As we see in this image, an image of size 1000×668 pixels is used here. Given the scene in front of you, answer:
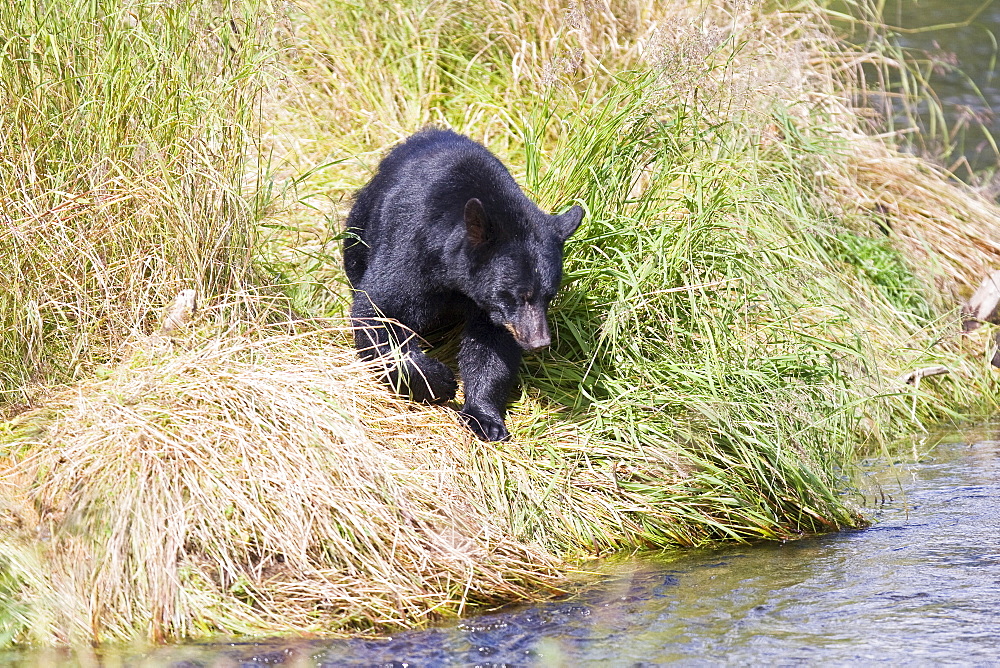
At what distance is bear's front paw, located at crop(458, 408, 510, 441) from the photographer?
15.7ft

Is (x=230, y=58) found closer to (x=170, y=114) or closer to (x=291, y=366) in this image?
(x=170, y=114)

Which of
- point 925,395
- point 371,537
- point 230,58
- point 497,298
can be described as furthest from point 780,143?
point 371,537

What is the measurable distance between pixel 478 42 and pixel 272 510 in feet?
13.5

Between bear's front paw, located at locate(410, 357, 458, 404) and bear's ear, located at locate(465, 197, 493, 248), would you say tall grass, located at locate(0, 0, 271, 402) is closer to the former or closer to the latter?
bear's front paw, located at locate(410, 357, 458, 404)

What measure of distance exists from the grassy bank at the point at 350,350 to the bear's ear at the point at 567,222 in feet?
1.34

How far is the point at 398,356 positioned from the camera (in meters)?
4.77

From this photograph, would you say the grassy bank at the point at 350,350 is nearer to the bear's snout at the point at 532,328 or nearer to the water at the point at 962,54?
the bear's snout at the point at 532,328

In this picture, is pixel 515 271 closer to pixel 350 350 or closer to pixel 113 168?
pixel 350 350

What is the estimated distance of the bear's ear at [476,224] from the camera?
455 cm

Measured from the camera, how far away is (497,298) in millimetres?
4758

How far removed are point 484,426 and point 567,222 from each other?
0.93 meters

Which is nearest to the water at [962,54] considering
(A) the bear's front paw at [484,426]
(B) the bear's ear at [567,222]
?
(B) the bear's ear at [567,222]

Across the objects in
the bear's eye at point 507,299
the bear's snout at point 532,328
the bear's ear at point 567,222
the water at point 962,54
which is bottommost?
the bear's snout at point 532,328

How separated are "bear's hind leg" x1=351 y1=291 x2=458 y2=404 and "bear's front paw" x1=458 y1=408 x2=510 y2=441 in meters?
0.15
